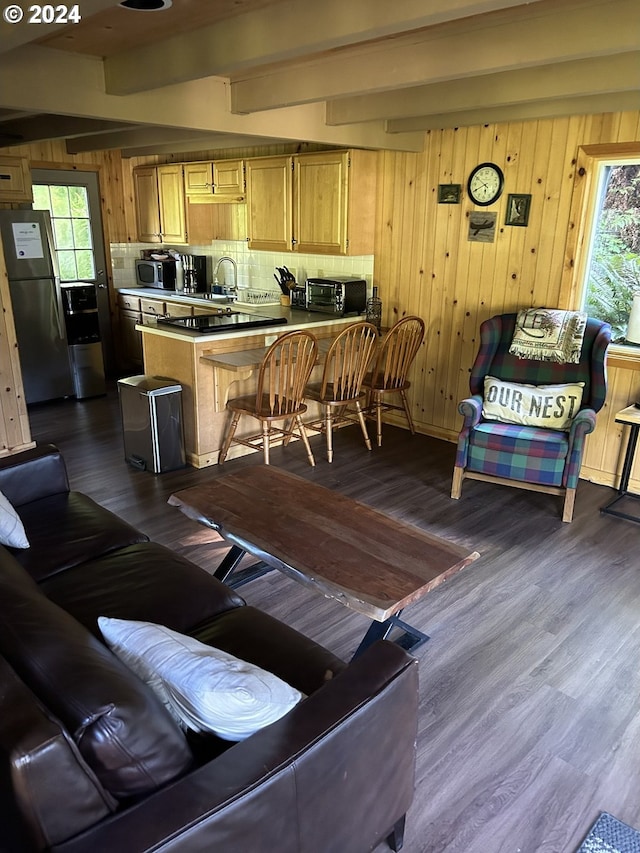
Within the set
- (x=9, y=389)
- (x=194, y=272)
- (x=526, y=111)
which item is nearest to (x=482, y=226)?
(x=526, y=111)

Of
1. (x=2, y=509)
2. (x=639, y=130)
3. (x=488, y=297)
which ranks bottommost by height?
(x=2, y=509)

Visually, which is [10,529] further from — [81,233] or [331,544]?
[81,233]

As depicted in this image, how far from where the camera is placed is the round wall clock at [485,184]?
4.34 meters

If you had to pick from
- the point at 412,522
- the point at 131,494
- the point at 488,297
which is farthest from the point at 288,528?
the point at 488,297

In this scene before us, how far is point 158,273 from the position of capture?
21.9 ft

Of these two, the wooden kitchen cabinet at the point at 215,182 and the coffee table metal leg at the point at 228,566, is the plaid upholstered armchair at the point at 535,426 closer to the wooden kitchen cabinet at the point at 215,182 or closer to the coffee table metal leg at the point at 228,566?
the coffee table metal leg at the point at 228,566

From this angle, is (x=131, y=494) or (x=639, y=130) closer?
(x=639, y=130)

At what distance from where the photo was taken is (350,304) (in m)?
5.13

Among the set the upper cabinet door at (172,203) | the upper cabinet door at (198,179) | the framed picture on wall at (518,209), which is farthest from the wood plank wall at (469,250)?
the upper cabinet door at (172,203)

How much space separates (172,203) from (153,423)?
321 cm

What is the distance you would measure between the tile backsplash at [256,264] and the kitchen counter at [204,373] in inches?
32.7

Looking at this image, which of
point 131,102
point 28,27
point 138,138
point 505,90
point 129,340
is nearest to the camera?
point 28,27

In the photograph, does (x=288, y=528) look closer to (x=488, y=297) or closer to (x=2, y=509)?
(x=2, y=509)

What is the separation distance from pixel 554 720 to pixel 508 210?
3.29m
